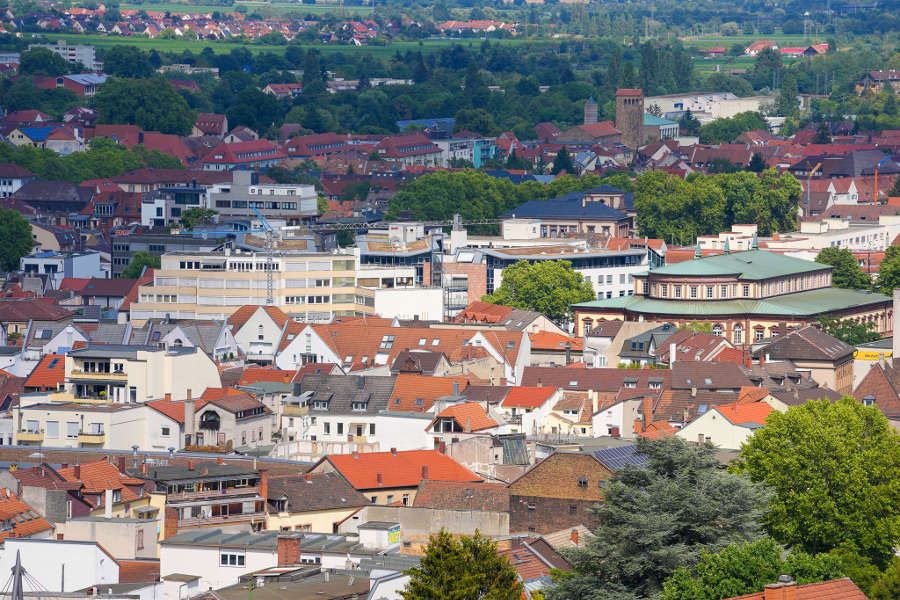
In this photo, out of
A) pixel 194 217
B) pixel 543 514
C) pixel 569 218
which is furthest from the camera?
pixel 194 217

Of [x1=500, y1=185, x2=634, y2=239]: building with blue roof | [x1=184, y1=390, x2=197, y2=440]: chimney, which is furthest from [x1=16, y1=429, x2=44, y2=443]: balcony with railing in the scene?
[x1=500, y1=185, x2=634, y2=239]: building with blue roof

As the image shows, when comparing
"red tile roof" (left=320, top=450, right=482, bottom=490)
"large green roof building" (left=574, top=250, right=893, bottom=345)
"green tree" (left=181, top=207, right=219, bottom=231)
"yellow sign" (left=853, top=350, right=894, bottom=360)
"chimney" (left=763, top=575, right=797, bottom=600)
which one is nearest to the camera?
"chimney" (left=763, top=575, right=797, bottom=600)

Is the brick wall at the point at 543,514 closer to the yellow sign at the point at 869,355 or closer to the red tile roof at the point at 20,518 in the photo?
the red tile roof at the point at 20,518

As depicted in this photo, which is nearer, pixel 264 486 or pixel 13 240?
pixel 264 486

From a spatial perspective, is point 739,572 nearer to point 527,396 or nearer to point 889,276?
point 527,396

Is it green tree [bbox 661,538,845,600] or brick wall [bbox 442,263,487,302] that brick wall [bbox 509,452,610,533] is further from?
brick wall [bbox 442,263,487,302]

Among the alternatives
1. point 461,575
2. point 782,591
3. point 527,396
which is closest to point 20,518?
point 461,575
